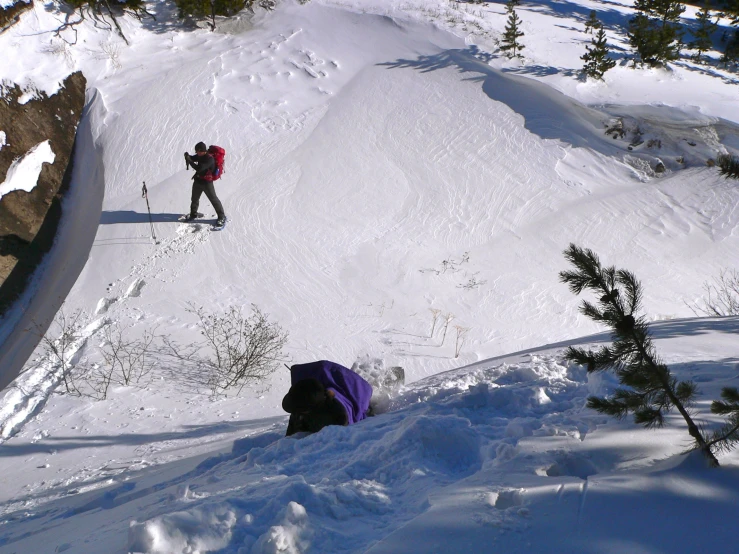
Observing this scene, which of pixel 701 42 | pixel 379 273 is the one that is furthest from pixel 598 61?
pixel 379 273

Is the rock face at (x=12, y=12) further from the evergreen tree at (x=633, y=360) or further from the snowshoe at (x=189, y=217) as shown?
the evergreen tree at (x=633, y=360)

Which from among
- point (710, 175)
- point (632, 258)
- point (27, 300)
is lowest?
point (27, 300)

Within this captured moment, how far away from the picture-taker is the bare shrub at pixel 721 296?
868cm

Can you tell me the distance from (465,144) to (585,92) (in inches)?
125

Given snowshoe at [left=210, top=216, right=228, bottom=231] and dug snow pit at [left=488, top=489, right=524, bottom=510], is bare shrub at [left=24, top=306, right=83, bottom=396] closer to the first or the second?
snowshoe at [left=210, top=216, right=228, bottom=231]

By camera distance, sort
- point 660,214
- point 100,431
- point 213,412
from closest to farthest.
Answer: point 100,431
point 213,412
point 660,214

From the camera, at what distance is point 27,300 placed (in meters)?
9.11

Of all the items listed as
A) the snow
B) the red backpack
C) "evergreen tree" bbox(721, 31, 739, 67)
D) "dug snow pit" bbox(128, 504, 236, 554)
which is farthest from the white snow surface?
"evergreen tree" bbox(721, 31, 739, 67)

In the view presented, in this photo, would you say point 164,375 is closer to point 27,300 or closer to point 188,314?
point 188,314

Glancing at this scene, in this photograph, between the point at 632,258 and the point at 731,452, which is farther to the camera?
the point at 632,258

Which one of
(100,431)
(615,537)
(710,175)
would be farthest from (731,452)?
(710,175)

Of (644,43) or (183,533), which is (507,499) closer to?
(183,533)

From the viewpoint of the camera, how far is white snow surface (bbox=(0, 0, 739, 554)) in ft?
9.16

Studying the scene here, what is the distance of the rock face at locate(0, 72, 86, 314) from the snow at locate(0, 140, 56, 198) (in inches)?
2.0
